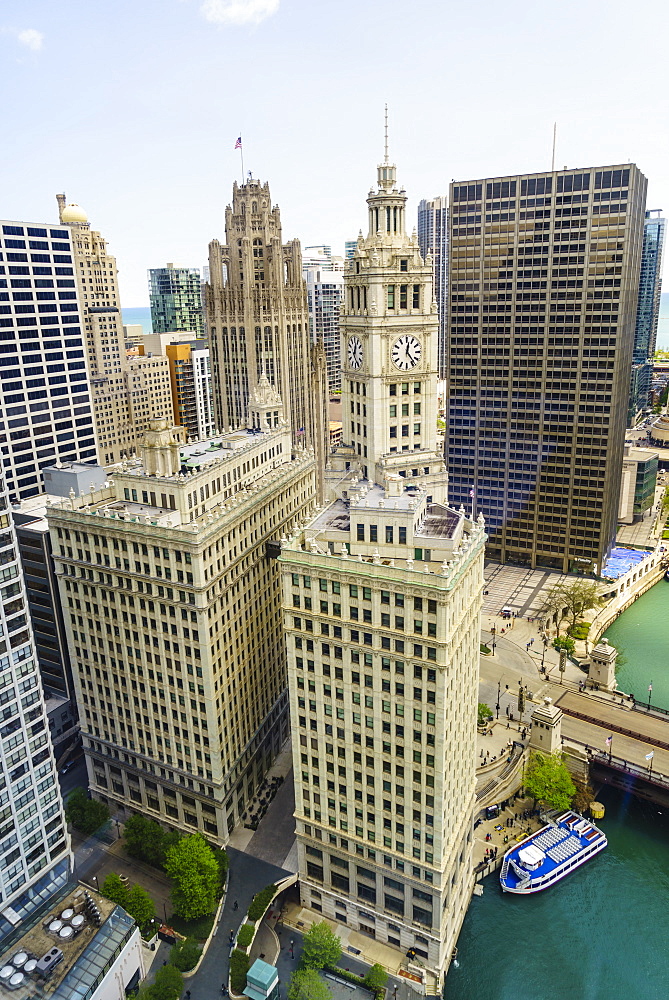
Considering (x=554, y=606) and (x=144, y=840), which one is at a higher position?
(x=554, y=606)

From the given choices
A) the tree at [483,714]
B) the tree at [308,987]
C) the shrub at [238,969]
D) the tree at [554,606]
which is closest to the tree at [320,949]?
the tree at [308,987]

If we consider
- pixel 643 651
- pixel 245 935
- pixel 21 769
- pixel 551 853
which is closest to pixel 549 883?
pixel 551 853

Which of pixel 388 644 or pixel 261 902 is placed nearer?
pixel 388 644

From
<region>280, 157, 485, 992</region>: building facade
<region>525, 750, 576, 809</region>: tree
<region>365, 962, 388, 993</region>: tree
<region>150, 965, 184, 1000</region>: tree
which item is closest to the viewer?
<region>280, 157, 485, 992</region>: building facade

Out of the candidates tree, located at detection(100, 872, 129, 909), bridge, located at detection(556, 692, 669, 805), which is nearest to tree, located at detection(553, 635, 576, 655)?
bridge, located at detection(556, 692, 669, 805)

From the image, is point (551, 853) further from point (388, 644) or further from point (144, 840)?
point (144, 840)

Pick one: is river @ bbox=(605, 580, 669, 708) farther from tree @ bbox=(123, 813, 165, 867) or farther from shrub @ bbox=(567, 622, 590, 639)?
tree @ bbox=(123, 813, 165, 867)
